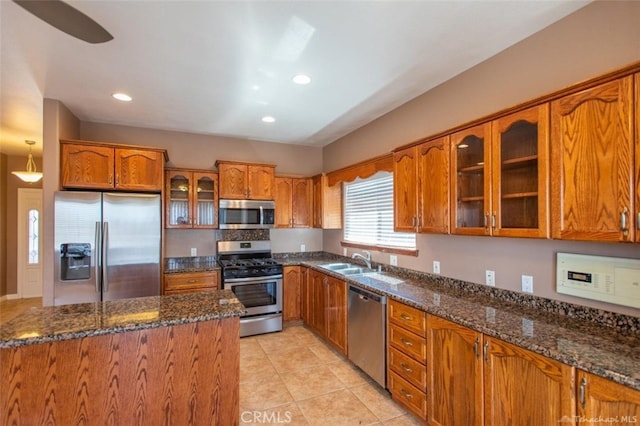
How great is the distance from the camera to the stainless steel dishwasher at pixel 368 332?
8.82ft

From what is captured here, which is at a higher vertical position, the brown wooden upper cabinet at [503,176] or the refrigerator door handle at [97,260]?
the brown wooden upper cabinet at [503,176]

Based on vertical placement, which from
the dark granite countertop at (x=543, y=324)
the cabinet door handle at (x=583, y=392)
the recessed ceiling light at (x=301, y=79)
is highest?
the recessed ceiling light at (x=301, y=79)

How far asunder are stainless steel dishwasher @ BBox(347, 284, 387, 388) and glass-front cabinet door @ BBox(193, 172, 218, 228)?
2.25m

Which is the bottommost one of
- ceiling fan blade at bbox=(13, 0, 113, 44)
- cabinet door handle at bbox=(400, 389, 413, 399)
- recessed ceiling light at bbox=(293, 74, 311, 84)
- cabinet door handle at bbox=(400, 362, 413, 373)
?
cabinet door handle at bbox=(400, 389, 413, 399)

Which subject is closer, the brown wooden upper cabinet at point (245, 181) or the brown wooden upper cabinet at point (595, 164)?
the brown wooden upper cabinet at point (595, 164)

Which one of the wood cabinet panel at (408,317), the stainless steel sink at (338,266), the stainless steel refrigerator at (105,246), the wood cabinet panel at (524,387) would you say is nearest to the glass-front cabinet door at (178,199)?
the stainless steel refrigerator at (105,246)

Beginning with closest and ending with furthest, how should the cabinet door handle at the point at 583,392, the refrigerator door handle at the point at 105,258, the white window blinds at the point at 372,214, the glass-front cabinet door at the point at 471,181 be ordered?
1. the cabinet door handle at the point at 583,392
2. the glass-front cabinet door at the point at 471,181
3. the refrigerator door handle at the point at 105,258
4. the white window blinds at the point at 372,214

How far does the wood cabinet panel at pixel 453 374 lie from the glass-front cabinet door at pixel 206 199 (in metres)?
3.17

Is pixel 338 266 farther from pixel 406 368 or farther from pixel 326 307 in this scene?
pixel 406 368

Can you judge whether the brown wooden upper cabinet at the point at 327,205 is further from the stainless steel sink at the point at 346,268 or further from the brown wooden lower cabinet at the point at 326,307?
the brown wooden lower cabinet at the point at 326,307

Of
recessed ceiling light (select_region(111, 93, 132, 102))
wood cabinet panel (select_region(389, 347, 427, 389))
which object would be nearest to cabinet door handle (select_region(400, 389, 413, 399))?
wood cabinet panel (select_region(389, 347, 427, 389))

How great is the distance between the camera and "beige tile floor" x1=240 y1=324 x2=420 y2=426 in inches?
95.4

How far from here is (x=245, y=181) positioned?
14.4 ft

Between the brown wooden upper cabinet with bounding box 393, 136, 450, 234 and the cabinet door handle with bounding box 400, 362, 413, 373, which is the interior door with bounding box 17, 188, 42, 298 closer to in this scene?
the brown wooden upper cabinet with bounding box 393, 136, 450, 234
